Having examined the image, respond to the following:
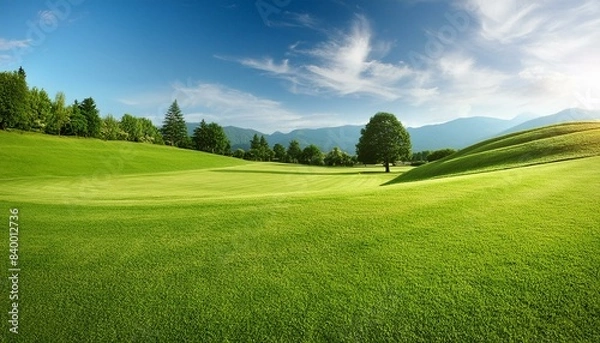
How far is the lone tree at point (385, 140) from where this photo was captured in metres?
63.6

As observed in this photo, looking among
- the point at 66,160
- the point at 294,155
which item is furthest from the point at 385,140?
the point at 294,155

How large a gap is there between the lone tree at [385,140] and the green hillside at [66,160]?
1788 inches

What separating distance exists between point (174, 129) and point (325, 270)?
13790 cm

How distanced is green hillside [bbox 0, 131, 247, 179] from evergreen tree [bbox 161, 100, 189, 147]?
141ft

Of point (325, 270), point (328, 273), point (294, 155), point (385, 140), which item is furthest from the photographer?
point (294, 155)

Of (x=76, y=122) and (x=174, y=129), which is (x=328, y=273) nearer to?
(x=76, y=122)

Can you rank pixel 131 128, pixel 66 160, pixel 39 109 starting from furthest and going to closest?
pixel 131 128 < pixel 39 109 < pixel 66 160

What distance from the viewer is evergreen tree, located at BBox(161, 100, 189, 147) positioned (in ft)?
425

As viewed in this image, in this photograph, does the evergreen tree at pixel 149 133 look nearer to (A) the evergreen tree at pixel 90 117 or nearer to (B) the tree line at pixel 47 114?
(B) the tree line at pixel 47 114

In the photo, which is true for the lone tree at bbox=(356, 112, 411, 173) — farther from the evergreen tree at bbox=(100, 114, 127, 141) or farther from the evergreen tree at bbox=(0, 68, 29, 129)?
the evergreen tree at bbox=(100, 114, 127, 141)

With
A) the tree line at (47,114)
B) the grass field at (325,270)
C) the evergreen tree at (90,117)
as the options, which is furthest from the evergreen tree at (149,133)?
the grass field at (325,270)

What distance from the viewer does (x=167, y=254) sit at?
7.48 metres

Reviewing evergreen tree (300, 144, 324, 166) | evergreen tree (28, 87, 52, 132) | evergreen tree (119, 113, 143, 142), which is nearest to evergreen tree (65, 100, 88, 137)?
evergreen tree (28, 87, 52, 132)

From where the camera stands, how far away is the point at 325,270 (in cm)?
648
